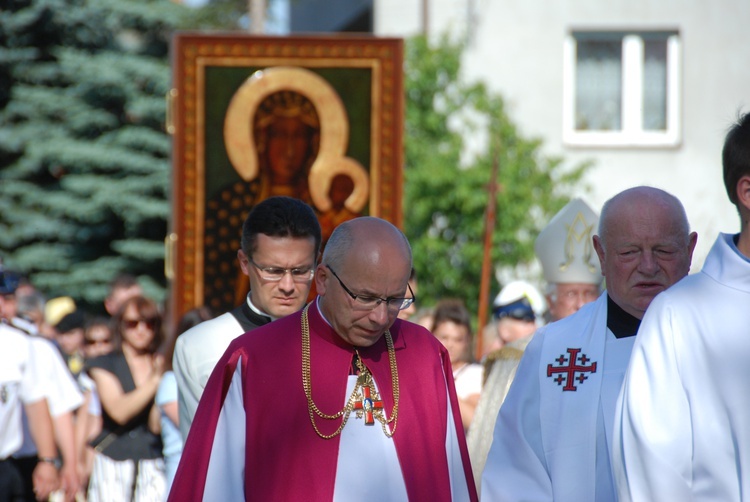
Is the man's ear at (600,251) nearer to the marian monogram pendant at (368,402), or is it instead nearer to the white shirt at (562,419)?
the white shirt at (562,419)

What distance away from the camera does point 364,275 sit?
143 inches

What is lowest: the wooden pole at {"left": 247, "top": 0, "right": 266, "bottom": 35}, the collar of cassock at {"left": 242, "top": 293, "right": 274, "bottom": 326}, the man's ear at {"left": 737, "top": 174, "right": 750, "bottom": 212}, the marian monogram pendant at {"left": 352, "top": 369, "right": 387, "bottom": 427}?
the marian monogram pendant at {"left": 352, "top": 369, "right": 387, "bottom": 427}

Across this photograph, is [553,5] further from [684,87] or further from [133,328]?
[133,328]

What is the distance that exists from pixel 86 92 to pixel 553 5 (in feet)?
25.5

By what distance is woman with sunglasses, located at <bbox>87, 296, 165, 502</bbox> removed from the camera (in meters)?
7.25

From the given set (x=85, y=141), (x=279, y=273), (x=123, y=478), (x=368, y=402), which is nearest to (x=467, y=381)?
(x=123, y=478)

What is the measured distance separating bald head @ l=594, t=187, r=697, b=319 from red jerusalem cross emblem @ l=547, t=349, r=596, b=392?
0.71 feet

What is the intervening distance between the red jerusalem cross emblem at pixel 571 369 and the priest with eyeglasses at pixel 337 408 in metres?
0.41

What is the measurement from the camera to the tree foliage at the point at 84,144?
20.0 meters

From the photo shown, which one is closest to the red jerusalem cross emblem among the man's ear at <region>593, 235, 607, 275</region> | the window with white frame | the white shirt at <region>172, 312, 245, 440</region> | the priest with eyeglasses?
→ the man's ear at <region>593, 235, 607, 275</region>

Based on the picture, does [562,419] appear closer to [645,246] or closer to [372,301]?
[645,246]

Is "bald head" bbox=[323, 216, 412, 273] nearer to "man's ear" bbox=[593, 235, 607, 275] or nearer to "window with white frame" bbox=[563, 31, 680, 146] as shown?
"man's ear" bbox=[593, 235, 607, 275]

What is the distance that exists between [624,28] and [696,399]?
14.6m

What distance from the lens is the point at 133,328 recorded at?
297 inches
